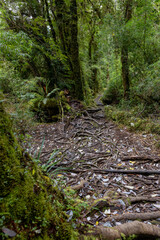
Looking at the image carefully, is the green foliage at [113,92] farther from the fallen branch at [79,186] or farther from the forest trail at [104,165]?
the fallen branch at [79,186]

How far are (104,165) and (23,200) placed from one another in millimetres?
2782

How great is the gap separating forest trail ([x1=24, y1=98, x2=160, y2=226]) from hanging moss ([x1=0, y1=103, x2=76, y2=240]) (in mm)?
794

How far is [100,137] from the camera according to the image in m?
5.15

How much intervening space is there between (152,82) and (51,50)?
5568mm

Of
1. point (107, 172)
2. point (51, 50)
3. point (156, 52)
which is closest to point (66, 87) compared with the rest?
point (51, 50)

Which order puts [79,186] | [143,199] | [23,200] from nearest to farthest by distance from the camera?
[23,200] → [143,199] → [79,186]

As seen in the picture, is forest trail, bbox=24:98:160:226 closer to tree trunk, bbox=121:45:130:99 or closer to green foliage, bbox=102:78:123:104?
tree trunk, bbox=121:45:130:99

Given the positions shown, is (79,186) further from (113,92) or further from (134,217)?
(113,92)

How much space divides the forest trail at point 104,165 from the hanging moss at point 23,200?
794 mm

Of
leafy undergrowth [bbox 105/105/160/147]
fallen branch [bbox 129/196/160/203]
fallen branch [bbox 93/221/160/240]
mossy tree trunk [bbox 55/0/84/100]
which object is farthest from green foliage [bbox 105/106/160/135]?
fallen branch [bbox 93/221/160/240]

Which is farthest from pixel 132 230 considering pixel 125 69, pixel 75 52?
pixel 125 69

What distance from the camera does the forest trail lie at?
2.10 m

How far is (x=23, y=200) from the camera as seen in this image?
1.07 metres

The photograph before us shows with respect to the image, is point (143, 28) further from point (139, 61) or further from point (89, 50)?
point (89, 50)
